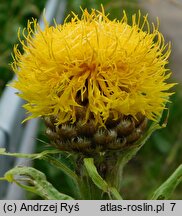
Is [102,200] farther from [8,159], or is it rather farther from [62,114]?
[8,159]

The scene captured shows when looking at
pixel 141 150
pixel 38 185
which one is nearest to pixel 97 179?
pixel 38 185

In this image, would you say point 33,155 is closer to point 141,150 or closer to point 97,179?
point 97,179

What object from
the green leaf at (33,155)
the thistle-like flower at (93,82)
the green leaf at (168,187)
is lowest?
the green leaf at (168,187)

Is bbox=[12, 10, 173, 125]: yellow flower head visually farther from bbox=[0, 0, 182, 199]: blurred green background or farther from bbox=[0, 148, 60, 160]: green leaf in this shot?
bbox=[0, 0, 182, 199]: blurred green background

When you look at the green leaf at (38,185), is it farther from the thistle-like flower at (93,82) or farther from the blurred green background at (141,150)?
the blurred green background at (141,150)

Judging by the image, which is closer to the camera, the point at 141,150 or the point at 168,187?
the point at 168,187

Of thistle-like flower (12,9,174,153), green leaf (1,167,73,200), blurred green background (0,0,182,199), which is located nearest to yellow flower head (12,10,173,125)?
thistle-like flower (12,9,174,153)

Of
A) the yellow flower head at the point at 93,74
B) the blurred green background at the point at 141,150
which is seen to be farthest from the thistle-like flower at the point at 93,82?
the blurred green background at the point at 141,150
